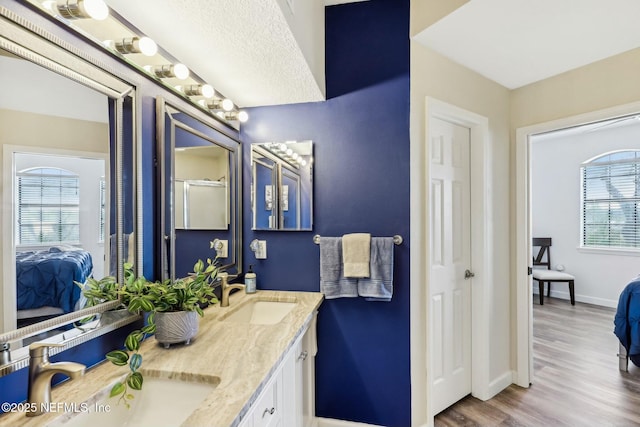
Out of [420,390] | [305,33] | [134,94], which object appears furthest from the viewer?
[420,390]

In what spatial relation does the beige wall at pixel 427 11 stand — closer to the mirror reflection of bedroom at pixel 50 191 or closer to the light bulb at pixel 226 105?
the light bulb at pixel 226 105

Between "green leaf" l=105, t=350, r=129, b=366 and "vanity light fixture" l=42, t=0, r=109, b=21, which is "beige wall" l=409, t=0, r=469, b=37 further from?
"green leaf" l=105, t=350, r=129, b=366

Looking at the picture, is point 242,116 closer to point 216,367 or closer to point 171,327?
point 171,327

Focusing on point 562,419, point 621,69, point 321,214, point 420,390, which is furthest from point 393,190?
point 562,419

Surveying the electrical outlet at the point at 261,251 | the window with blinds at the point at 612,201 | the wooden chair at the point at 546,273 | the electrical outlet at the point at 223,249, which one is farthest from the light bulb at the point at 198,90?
the window with blinds at the point at 612,201

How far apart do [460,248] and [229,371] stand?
5.97ft

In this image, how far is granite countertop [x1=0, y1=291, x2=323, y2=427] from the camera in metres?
0.71

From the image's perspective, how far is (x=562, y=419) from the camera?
194cm

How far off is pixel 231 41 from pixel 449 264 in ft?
6.15

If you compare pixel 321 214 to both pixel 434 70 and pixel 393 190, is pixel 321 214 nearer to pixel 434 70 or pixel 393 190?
pixel 393 190

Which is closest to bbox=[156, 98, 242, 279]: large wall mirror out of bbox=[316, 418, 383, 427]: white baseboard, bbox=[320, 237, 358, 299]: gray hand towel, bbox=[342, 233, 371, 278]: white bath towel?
bbox=[320, 237, 358, 299]: gray hand towel

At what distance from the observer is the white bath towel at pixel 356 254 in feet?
5.64

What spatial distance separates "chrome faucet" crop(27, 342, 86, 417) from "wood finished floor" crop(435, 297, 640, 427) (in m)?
2.09

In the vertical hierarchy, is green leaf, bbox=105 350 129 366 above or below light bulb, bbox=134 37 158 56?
below
